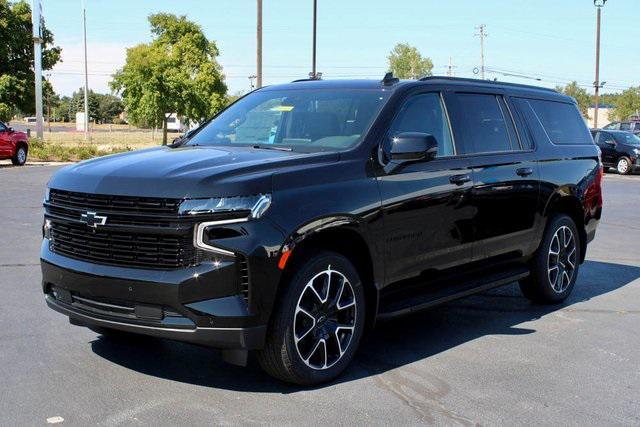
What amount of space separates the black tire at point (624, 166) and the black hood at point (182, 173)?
27.8 metres

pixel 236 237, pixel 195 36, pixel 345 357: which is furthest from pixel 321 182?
pixel 195 36

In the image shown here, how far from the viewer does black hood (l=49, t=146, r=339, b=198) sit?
4082mm

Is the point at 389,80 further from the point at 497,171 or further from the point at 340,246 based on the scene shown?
the point at 340,246

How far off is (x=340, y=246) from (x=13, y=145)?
24992mm

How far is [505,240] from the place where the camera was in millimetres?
6164

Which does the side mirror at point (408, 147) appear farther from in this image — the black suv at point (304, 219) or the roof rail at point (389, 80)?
the roof rail at point (389, 80)

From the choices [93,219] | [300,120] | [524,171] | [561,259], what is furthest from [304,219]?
[561,259]

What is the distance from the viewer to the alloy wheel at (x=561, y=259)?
696cm

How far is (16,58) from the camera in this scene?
150ft

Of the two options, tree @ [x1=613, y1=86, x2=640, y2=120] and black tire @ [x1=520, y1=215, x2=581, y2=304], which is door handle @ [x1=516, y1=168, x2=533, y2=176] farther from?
tree @ [x1=613, y1=86, x2=640, y2=120]

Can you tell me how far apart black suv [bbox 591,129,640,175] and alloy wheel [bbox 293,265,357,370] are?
27583 mm

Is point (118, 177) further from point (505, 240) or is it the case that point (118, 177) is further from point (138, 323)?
point (505, 240)

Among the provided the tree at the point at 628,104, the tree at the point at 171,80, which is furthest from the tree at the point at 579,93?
the tree at the point at 171,80

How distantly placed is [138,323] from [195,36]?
6730 centimetres
